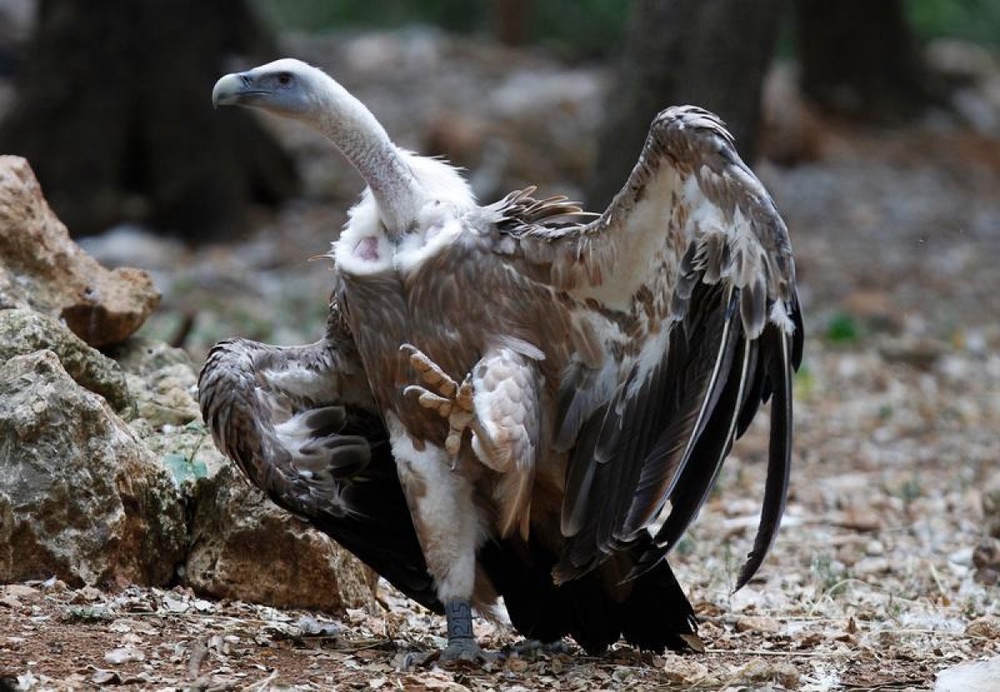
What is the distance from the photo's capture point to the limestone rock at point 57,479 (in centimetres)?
474

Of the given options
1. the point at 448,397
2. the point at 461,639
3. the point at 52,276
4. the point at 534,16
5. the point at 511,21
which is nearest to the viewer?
the point at 448,397

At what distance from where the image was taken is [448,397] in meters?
4.68

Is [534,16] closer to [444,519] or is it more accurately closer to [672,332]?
[444,519]

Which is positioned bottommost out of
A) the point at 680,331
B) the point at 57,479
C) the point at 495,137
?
the point at 57,479

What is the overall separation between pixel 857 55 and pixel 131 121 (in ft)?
25.2

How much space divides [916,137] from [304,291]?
25.6 ft

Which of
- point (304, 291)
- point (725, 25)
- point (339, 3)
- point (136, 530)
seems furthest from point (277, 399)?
point (339, 3)

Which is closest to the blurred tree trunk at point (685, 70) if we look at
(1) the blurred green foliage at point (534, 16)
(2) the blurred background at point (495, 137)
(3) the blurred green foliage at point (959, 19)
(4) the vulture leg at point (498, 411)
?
(2) the blurred background at point (495, 137)

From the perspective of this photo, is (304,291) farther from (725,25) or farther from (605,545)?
(605,545)

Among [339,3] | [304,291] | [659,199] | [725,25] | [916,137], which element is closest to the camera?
[659,199]

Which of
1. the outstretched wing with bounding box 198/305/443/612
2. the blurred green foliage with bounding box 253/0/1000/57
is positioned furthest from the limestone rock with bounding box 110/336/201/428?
the blurred green foliage with bounding box 253/0/1000/57

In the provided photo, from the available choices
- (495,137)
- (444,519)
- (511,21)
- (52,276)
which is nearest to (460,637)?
(444,519)

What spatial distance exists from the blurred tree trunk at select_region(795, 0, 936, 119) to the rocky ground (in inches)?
16.9

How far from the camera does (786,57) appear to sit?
25.9 meters
